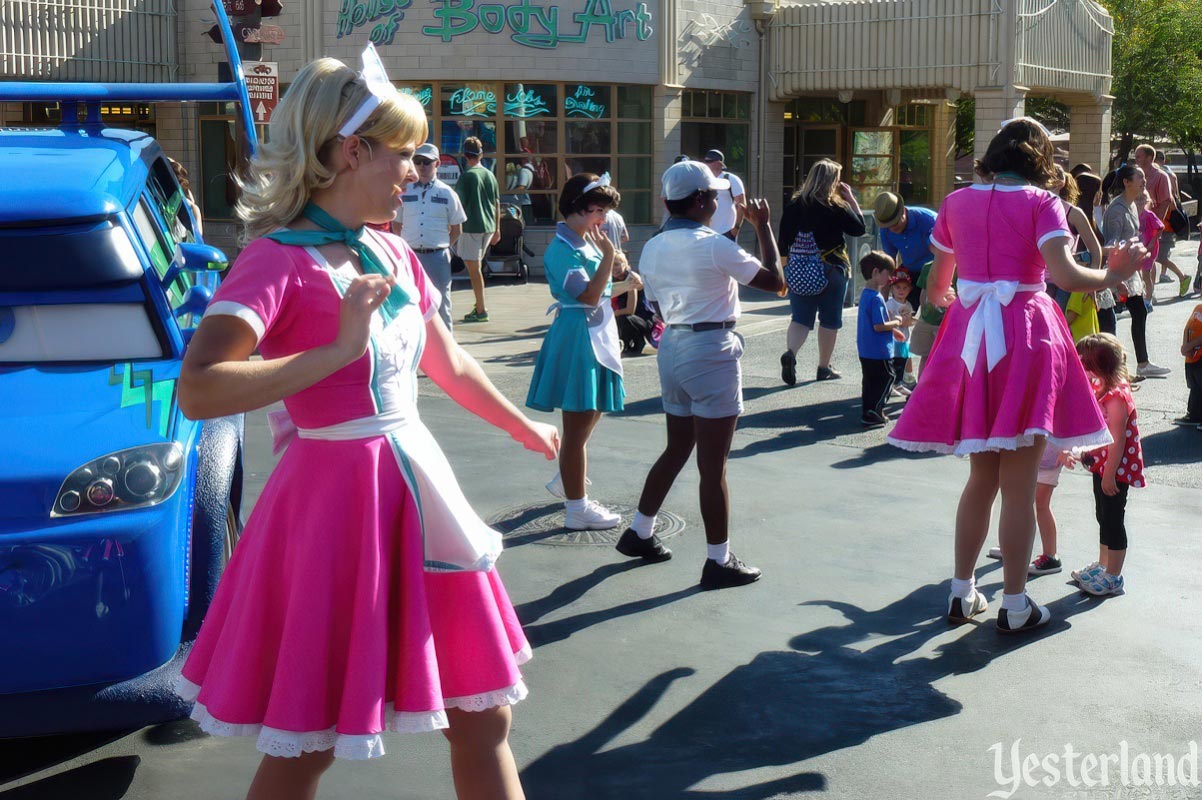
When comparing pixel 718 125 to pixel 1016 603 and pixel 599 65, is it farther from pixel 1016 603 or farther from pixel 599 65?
pixel 1016 603

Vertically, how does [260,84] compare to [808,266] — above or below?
above

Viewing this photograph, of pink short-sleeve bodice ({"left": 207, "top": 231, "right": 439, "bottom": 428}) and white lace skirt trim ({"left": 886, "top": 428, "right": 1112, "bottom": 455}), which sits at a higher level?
pink short-sleeve bodice ({"left": 207, "top": 231, "right": 439, "bottom": 428})

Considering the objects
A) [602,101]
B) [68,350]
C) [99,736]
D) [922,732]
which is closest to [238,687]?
→ [99,736]

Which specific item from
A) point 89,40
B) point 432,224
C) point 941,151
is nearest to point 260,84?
point 432,224

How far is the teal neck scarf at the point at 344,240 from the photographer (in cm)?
283

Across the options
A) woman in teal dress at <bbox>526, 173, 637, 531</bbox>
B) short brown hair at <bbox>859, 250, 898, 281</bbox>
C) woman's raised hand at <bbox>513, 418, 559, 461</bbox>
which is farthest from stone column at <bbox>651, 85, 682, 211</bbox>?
woman's raised hand at <bbox>513, 418, 559, 461</bbox>

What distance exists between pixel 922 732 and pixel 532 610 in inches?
72.0

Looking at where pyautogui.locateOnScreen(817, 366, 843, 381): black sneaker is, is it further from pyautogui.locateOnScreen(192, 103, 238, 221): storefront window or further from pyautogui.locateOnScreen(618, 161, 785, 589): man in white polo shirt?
pyautogui.locateOnScreen(192, 103, 238, 221): storefront window

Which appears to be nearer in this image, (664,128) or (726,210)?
(726,210)

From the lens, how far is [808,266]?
10992 mm

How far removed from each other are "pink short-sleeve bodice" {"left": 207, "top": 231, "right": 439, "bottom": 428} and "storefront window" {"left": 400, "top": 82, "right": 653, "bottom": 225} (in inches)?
696

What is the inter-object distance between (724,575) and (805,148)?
20.2m

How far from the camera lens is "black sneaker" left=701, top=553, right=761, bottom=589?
593 centimetres

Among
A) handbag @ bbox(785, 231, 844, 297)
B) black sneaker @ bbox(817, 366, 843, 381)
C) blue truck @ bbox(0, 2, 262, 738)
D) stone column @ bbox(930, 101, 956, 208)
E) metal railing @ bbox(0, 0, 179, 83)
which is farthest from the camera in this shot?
stone column @ bbox(930, 101, 956, 208)
